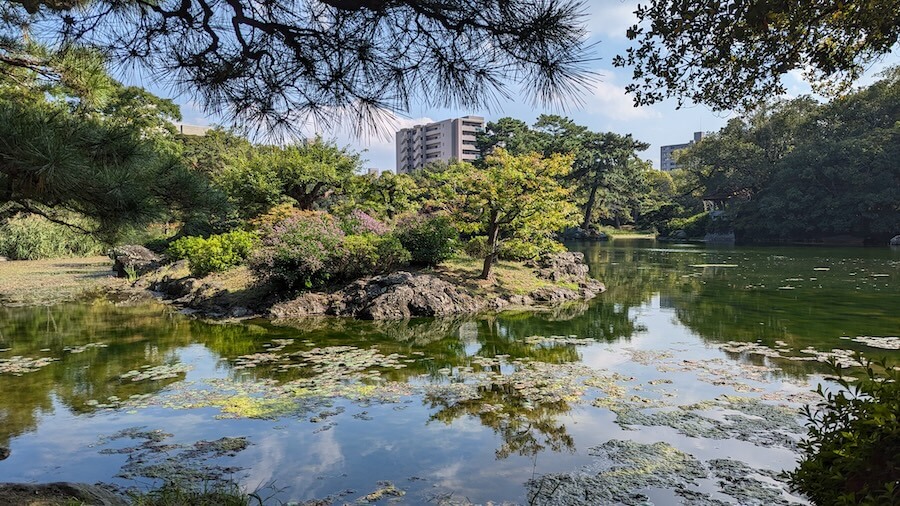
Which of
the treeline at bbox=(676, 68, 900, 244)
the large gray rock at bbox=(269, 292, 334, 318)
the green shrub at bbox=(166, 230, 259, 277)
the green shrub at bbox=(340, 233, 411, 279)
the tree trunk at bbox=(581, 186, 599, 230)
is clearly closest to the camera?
the large gray rock at bbox=(269, 292, 334, 318)

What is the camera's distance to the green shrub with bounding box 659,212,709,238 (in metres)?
38.4

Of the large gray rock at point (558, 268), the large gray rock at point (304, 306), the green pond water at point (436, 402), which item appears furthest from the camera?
the large gray rock at point (558, 268)

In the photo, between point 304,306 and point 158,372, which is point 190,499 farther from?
point 304,306

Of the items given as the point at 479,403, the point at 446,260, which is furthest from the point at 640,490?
the point at 446,260

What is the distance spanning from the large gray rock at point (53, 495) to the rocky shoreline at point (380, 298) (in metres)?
6.65

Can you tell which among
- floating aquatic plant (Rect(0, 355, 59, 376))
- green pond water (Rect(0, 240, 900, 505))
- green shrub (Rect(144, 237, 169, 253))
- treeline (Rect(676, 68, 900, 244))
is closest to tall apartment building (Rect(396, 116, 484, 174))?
treeline (Rect(676, 68, 900, 244))

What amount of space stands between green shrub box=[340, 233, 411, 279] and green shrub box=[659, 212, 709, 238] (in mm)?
33219

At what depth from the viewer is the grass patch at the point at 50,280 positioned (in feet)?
39.2

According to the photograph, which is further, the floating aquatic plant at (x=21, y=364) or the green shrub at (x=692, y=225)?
the green shrub at (x=692, y=225)

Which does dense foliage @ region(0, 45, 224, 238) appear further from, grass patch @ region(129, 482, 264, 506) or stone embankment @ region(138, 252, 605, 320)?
stone embankment @ region(138, 252, 605, 320)

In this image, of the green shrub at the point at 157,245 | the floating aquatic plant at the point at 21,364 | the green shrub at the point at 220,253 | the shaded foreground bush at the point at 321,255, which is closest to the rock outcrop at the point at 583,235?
the green shrub at the point at 157,245

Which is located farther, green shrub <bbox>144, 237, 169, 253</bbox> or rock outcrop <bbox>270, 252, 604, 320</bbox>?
green shrub <bbox>144, 237, 169, 253</bbox>

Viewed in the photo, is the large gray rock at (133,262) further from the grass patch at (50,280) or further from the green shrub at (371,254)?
the green shrub at (371,254)

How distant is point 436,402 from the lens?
4.87 m
